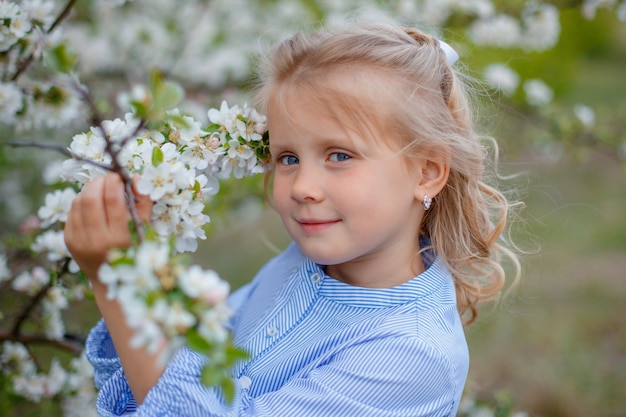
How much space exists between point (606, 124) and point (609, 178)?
12.5 feet

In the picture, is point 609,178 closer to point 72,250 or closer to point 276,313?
point 276,313

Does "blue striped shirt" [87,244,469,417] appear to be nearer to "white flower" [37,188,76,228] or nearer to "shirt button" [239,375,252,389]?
"shirt button" [239,375,252,389]

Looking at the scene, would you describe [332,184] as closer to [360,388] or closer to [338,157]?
[338,157]

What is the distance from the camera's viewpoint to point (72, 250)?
125cm

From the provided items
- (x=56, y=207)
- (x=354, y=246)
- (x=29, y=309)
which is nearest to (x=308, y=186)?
(x=354, y=246)

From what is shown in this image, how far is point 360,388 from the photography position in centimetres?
142

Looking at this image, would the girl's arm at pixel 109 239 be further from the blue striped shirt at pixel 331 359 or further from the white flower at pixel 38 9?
the white flower at pixel 38 9

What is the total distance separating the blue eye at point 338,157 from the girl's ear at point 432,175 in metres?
0.22

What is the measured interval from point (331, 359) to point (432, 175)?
0.52 metres

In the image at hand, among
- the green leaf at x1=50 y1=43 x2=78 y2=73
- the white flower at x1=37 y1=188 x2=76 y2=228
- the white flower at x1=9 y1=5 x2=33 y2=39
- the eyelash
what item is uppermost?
the green leaf at x1=50 y1=43 x2=78 y2=73

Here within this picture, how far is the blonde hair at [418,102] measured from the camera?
1.61 m

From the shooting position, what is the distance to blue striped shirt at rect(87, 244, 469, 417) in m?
1.36

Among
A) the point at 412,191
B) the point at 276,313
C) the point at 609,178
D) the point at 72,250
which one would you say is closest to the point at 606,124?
the point at 412,191

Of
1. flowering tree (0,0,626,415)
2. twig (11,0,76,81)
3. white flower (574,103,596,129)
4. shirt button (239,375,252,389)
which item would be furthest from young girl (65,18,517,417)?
white flower (574,103,596,129)
